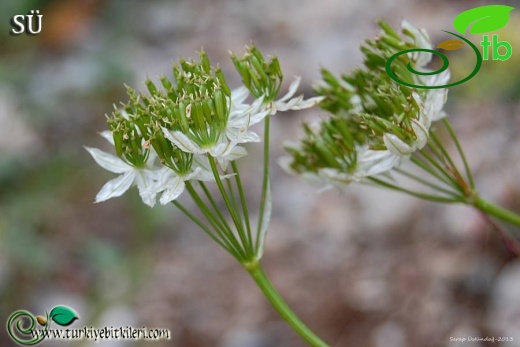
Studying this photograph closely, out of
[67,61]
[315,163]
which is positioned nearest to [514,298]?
[315,163]

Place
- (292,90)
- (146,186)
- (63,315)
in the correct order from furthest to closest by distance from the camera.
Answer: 1. (63,315)
2. (292,90)
3. (146,186)

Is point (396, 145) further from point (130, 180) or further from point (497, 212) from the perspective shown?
point (130, 180)


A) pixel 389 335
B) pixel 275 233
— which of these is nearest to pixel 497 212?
pixel 389 335

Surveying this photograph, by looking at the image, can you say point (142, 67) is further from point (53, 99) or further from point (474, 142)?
point (474, 142)

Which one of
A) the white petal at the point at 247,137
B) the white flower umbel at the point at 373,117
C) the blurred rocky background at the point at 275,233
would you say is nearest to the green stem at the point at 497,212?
the white flower umbel at the point at 373,117

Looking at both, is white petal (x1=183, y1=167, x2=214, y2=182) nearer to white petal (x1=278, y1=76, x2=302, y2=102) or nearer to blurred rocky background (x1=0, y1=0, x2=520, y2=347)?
white petal (x1=278, y1=76, x2=302, y2=102)

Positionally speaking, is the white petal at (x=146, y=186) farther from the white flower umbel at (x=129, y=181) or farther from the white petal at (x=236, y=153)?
the white petal at (x=236, y=153)
